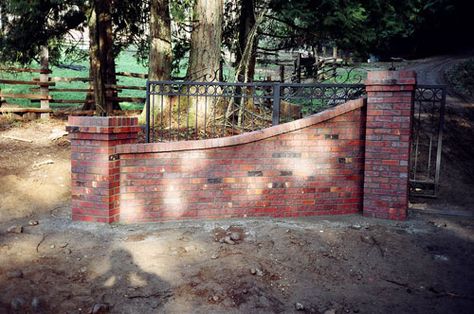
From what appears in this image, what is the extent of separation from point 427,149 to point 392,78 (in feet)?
17.1

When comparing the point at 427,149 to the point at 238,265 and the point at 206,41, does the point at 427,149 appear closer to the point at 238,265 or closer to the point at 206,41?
the point at 206,41

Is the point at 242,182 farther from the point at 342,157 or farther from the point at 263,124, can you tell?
the point at 263,124

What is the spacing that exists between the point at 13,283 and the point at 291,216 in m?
3.12

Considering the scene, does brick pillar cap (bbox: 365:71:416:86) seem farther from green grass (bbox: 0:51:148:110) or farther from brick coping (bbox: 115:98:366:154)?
green grass (bbox: 0:51:148:110)

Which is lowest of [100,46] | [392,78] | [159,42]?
[392,78]

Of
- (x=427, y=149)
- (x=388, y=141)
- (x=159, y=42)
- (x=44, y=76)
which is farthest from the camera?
(x=44, y=76)

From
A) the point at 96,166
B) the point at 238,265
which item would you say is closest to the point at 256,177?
the point at 238,265

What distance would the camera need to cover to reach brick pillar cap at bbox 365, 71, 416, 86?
5.30 meters

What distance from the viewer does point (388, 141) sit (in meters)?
5.44

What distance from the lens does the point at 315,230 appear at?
16.6 feet

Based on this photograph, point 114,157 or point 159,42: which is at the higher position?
point 159,42

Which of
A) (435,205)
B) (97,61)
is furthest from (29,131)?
(435,205)

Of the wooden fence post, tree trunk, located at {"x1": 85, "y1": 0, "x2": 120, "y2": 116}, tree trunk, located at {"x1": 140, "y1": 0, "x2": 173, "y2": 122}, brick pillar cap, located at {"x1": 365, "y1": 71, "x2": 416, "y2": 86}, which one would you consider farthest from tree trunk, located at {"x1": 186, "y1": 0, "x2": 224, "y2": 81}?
the wooden fence post

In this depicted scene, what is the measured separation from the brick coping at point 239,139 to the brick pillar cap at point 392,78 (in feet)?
0.96
